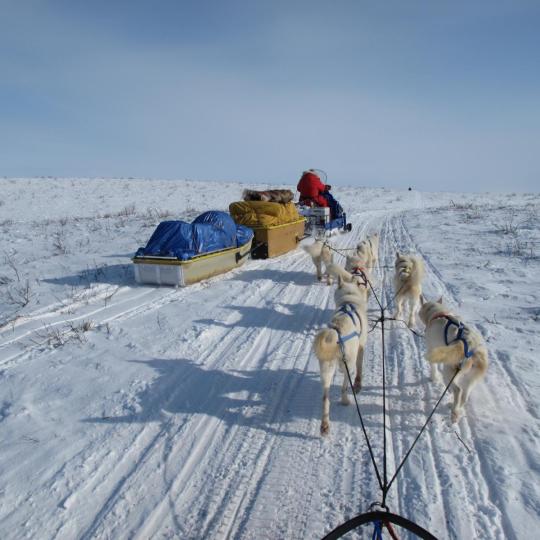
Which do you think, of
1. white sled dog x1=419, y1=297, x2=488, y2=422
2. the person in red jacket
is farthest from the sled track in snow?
the person in red jacket

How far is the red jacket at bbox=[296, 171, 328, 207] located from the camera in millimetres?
13805

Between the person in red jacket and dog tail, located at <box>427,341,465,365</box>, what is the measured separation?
35.6ft

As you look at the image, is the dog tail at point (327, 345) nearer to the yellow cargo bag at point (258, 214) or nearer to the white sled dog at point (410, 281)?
the white sled dog at point (410, 281)

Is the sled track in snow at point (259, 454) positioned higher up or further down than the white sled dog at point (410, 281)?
further down

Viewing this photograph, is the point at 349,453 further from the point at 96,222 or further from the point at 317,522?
the point at 96,222

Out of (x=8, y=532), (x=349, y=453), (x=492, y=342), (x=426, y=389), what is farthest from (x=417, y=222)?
(x=8, y=532)

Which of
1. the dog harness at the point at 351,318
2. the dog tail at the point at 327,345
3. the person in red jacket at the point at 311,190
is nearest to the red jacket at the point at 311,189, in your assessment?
the person in red jacket at the point at 311,190

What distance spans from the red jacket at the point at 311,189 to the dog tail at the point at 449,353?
11.0m

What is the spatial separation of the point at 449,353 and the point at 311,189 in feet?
36.8

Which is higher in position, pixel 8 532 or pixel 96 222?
pixel 96 222

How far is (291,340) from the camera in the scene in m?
5.20

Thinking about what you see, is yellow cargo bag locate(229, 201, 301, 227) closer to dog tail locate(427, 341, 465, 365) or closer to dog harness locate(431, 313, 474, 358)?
dog harness locate(431, 313, 474, 358)

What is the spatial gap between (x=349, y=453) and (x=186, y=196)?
2760 centimetres

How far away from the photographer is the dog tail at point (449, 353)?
Result: 3160mm
